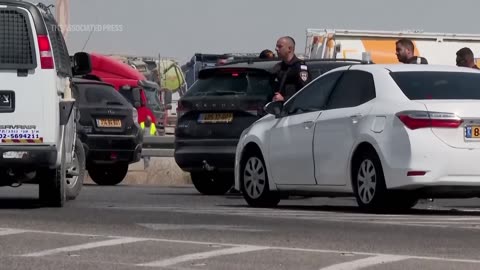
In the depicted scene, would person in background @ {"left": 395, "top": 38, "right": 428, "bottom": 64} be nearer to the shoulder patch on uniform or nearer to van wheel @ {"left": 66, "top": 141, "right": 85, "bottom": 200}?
the shoulder patch on uniform

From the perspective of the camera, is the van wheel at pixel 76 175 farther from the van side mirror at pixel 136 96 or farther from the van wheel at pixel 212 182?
the van side mirror at pixel 136 96

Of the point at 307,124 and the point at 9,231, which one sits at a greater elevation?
the point at 307,124

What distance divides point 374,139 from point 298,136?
1676 millimetres

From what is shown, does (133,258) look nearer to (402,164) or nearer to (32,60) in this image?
(402,164)

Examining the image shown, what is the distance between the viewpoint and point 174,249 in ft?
35.3

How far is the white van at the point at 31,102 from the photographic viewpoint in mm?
15094

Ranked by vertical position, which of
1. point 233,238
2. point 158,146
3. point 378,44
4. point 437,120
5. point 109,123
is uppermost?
point 437,120

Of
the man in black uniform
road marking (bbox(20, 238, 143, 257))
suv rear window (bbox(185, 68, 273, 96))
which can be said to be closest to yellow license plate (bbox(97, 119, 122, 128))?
suv rear window (bbox(185, 68, 273, 96))

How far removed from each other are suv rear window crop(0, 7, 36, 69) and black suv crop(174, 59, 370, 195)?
426 cm

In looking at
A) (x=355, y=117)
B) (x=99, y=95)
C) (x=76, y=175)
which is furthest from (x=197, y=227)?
(x=99, y=95)

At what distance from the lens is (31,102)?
1514cm

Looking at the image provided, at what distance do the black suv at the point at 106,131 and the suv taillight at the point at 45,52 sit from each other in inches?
316

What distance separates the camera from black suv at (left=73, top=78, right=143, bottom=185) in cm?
2388

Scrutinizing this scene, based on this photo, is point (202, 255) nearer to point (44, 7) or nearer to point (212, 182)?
point (44, 7)
